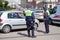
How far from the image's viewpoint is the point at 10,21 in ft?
46.7

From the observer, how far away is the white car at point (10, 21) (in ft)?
46.1

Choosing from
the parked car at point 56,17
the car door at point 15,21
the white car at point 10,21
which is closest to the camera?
the white car at point 10,21

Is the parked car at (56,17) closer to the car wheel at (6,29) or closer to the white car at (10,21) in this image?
the white car at (10,21)

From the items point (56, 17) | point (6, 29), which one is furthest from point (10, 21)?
point (56, 17)

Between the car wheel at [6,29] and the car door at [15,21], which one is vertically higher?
the car door at [15,21]

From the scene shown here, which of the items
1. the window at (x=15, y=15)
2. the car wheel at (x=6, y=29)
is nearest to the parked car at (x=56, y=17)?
the window at (x=15, y=15)

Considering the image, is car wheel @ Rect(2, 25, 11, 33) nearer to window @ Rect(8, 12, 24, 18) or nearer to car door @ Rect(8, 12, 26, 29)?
car door @ Rect(8, 12, 26, 29)

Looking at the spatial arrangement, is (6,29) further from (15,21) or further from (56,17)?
(56,17)

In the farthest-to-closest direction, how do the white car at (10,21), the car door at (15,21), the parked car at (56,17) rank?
1. the parked car at (56,17)
2. the car door at (15,21)
3. the white car at (10,21)

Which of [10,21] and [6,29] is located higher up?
[10,21]

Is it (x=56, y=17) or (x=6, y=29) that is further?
(x=56, y=17)

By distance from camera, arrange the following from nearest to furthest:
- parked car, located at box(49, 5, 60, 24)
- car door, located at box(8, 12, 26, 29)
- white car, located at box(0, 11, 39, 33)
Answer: white car, located at box(0, 11, 39, 33) < car door, located at box(8, 12, 26, 29) < parked car, located at box(49, 5, 60, 24)

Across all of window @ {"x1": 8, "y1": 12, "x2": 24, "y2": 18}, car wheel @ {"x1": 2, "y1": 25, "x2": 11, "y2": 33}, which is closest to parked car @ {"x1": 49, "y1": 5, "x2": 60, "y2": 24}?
window @ {"x1": 8, "y1": 12, "x2": 24, "y2": 18}

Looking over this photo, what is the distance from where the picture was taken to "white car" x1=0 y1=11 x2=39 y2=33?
46.1ft
